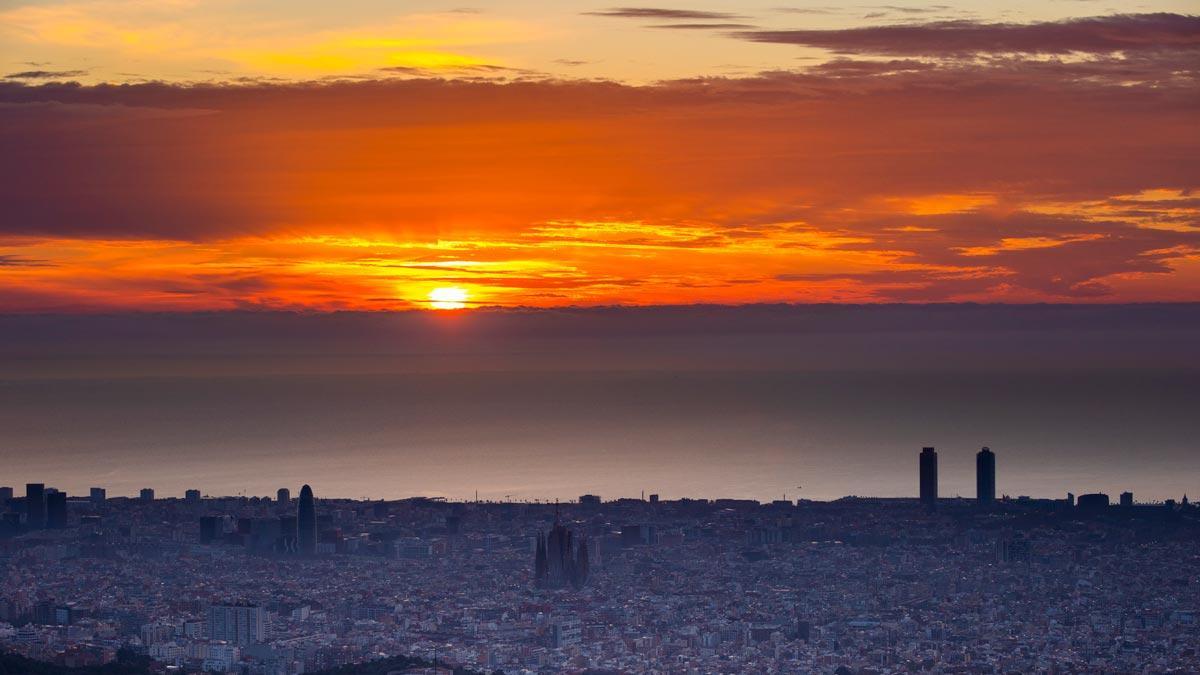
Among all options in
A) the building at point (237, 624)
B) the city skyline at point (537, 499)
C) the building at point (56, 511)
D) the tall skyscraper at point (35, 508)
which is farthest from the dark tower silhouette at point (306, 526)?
the building at point (237, 624)

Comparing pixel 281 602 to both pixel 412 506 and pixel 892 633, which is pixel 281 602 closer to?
pixel 892 633

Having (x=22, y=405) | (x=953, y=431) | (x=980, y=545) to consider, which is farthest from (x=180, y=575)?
(x=22, y=405)

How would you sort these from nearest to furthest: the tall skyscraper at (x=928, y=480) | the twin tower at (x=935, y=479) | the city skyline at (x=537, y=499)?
the city skyline at (x=537, y=499), the twin tower at (x=935, y=479), the tall skyscraper at (x=928, y=480)

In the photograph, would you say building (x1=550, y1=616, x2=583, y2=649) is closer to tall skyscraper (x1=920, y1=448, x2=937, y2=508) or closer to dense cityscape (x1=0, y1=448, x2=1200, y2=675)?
dense cityscape (x1=0, y1=448, x2=1200, y2=675)

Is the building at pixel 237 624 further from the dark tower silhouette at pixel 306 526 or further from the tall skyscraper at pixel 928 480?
the tall skyscraper at pixel 928 480

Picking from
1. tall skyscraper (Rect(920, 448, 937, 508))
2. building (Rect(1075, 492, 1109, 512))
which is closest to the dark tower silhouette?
tall skyscraper (Rect(920, 448, 937, 508))

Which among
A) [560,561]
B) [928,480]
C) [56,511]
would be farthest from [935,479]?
[56,511]
